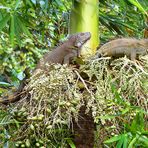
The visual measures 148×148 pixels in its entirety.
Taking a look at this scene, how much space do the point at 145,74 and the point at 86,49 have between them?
0.95 ft

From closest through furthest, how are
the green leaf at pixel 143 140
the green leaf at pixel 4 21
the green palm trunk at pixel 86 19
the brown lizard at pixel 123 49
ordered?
the green leaf at pixel 143 140
the brown lizard at pixel 123 49
the green palm trunk at pixel 86 19
the green leaf at pixel 4 21

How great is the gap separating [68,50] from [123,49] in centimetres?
26

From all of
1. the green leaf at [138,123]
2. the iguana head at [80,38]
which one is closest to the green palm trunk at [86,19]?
the iguana head at [80,38]

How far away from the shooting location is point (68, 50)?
6.02 feet

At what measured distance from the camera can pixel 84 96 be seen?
1623 millimetres

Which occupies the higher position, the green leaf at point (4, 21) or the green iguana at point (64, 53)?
the green leaf at point (4, 21)

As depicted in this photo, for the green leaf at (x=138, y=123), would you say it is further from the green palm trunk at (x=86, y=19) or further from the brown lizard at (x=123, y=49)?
the green palm trunk at (x=86, y=19)

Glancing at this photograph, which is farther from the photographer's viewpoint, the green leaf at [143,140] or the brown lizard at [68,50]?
the brown lizard at [68,50]

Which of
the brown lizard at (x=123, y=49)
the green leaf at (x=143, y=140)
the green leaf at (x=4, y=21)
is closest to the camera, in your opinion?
the green leaf at (x=143, y=140)

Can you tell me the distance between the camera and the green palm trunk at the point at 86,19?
182 centimetres

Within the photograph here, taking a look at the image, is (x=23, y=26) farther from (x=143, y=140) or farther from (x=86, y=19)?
(x=143, y=140)

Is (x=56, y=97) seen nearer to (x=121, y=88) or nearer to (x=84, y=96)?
(x=84, y=96)

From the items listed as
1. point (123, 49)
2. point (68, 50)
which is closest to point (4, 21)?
point (68, 50)

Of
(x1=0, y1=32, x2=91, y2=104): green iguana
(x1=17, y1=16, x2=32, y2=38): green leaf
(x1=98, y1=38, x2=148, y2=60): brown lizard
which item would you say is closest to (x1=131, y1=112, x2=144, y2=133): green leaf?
(x1=98, y1=38, x2=148, y2=60): brown lizard
